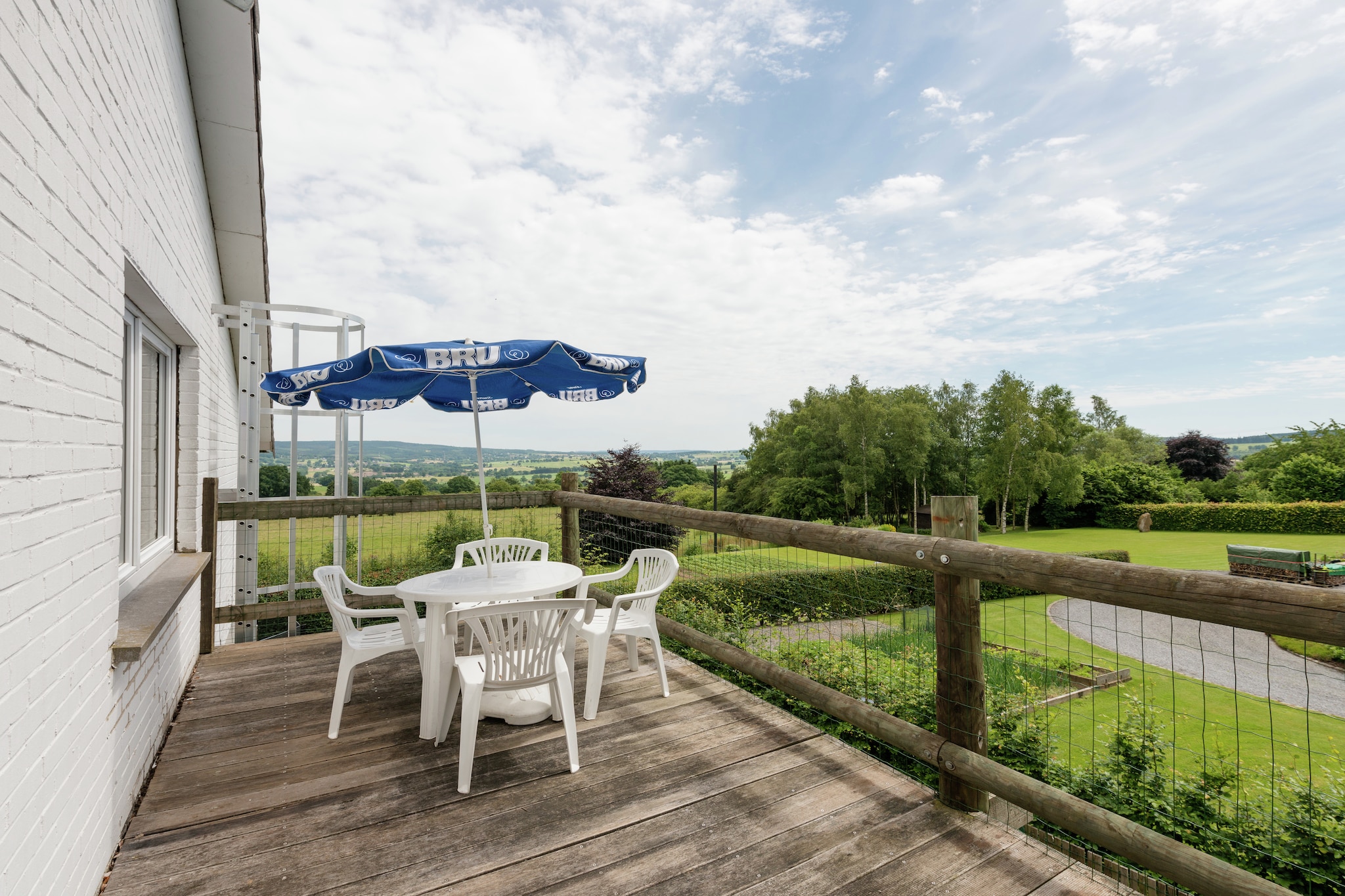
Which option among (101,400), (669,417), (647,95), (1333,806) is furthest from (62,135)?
(669,417)

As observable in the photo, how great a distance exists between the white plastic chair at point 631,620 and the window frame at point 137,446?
1.89 m

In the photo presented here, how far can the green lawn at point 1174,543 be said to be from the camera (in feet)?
104

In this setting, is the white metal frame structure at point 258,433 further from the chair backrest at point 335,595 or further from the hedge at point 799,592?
the hedge at point 799,592

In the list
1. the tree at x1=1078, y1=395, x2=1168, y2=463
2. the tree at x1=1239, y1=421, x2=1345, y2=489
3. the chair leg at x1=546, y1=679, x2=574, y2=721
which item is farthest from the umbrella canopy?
the tree at x1=1078, y1=395, x2=1168, y2=463

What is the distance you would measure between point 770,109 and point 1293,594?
33585 mm

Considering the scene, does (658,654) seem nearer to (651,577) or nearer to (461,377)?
(651,577)

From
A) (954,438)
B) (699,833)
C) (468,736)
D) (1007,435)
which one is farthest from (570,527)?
(954,438)

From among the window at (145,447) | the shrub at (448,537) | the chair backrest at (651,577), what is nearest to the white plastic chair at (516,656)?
the chair backrest at (651,577)

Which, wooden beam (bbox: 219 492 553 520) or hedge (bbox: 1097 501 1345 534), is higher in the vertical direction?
wooden beam (bbox: 219 492 553 520)

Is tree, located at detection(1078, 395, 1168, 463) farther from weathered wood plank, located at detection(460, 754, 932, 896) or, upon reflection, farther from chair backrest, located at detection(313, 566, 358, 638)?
chair backrest, located at detection(313, 566, 358, 638)

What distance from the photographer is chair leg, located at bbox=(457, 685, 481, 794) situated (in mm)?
2340

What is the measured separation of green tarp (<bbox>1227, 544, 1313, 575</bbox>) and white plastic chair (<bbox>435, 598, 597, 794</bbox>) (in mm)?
21762

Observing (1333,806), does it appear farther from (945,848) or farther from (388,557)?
(388,557)

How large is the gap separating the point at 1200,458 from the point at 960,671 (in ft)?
242
